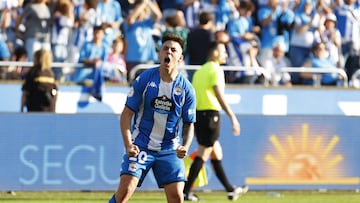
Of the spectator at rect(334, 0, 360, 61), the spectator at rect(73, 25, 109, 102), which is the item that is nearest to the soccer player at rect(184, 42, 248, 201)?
the spectator at rect(73, 25, 109, 102)

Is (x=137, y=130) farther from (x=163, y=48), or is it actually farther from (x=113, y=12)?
(x=113, y=12)

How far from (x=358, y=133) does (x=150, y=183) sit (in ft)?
11.7

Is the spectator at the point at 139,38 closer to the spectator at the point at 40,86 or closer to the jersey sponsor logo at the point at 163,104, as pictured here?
the spectator at the point at 40,86

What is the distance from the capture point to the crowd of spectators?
17.4m

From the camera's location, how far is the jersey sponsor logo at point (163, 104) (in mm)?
9836

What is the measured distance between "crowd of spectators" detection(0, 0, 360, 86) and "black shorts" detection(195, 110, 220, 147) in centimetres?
234

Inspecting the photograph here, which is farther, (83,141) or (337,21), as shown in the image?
(337,21)

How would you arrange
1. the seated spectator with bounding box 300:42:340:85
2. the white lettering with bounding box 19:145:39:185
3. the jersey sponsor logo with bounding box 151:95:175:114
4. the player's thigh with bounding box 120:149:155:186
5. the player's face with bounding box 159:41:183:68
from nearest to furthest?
the player's face with bounding box 159:41:183:68 < the player's thigh with bounding box 120:149:155:186 < the jersey sponsor logo with bounding box 151:95:175:114 < the white lettering with bounding box 19:145:39:185 < the seated spectator with bounding box 300:42:340:85

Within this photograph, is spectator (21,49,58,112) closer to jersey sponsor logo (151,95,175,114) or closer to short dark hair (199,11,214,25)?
short dark hair (199,11,214,25)

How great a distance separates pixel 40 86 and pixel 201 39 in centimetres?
285

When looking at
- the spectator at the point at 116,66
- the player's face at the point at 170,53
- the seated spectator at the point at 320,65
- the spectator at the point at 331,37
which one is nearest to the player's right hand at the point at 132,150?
the player's face at the point at 170,53

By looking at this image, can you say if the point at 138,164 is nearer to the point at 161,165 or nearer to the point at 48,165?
the point at 161,165

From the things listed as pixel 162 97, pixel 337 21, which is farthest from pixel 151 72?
pixel 337 21

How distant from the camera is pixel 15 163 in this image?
15734 millimetres
